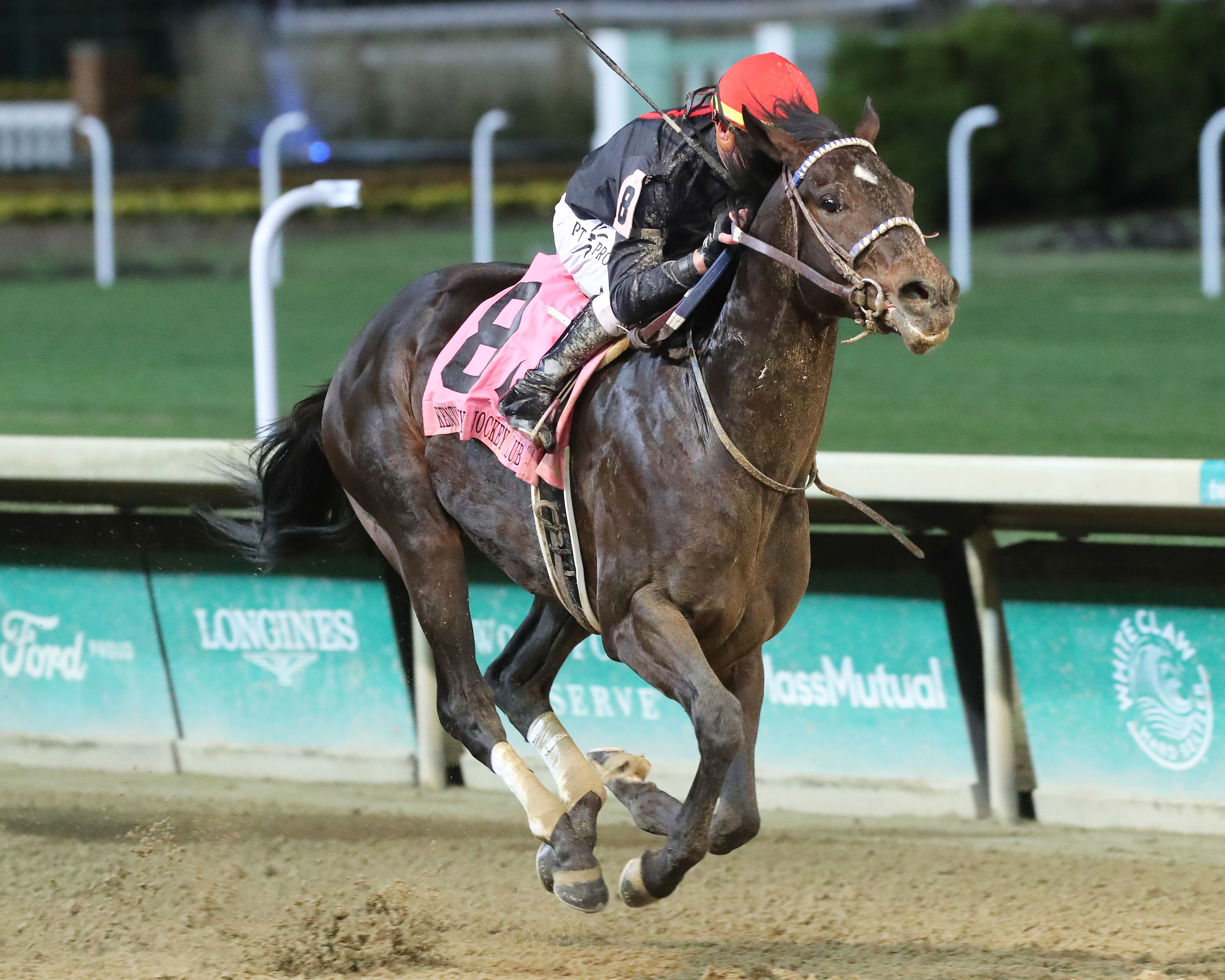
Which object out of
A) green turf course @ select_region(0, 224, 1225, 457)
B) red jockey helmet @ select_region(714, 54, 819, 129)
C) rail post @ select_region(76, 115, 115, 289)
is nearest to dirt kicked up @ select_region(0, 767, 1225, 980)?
red jockey helmet @ select_region(714, 54, 819, 129)

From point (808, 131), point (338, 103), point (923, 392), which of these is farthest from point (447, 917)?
point (338, 103)

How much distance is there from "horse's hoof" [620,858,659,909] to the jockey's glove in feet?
3.91

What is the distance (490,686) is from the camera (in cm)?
427

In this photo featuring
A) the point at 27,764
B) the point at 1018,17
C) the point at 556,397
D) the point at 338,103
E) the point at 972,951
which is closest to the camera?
the point at 556,397

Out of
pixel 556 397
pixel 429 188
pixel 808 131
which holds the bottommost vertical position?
pixel 429 188

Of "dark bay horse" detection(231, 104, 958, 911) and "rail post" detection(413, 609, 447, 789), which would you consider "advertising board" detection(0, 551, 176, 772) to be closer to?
"rail post" detection(413, 609, 447, 789)

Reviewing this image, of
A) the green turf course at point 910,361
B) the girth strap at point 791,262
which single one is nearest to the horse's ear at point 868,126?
the girth strap at point 791,262

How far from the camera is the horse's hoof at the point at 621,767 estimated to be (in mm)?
3896

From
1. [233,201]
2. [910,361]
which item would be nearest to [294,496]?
[910,361]

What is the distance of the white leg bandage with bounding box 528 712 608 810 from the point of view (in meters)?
3.88

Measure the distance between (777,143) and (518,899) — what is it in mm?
2253

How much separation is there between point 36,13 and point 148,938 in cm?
3049

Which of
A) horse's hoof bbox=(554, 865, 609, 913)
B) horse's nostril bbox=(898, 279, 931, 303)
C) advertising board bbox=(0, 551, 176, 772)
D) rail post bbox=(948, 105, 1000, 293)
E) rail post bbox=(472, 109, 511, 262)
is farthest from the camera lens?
rail post bbox=(472, 109, 511, 262)

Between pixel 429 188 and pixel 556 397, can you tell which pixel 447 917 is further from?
pixel 429 188
